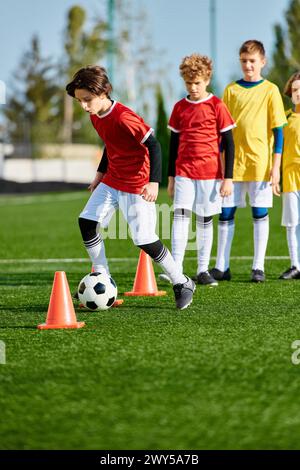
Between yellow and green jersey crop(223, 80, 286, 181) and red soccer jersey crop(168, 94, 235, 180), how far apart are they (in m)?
0.42

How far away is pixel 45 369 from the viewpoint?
4625 millimetres

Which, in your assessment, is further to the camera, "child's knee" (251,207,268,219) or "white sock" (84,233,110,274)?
"child's knee" (251,207,268,219)

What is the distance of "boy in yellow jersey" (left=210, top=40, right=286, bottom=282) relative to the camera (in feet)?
26.5

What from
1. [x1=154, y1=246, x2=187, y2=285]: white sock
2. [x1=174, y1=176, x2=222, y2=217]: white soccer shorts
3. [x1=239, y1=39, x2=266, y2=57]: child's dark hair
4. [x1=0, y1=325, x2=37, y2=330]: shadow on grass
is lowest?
[x1=0, y1=325, x2=37, y2=330]: shadow on grass

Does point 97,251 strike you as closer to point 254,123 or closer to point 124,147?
point 124,147

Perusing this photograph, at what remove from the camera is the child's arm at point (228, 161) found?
7645mm

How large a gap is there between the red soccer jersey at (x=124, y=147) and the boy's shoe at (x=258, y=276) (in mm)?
2124

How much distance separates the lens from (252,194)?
8.29 m

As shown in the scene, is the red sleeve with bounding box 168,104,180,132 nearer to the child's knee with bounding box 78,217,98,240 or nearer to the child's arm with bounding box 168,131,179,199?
the child's arm with bounding box 168,131,179,199

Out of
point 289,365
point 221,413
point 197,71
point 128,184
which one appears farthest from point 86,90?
point 221,413

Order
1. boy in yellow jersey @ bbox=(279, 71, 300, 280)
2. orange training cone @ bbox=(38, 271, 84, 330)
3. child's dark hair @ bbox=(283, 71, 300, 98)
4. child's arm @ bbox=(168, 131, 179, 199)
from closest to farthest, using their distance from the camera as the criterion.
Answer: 1. orange training cone @ bbox=(38, 271, 84, 330)
2. child's arm @ bbox=(168, 131, 179, 199)
3. child's dark hair @ bbox=(283, 71, 300, 98)
4. boy in yellow jersey @ bbox=(279, 71, 300, 280)

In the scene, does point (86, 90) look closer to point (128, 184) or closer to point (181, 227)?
point (128, 184)

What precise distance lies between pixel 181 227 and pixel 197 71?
56.7 inches

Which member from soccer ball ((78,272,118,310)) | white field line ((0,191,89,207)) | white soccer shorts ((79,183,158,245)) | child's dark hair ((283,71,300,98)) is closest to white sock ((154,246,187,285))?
white soccer shorts ((79,183,158,245))
